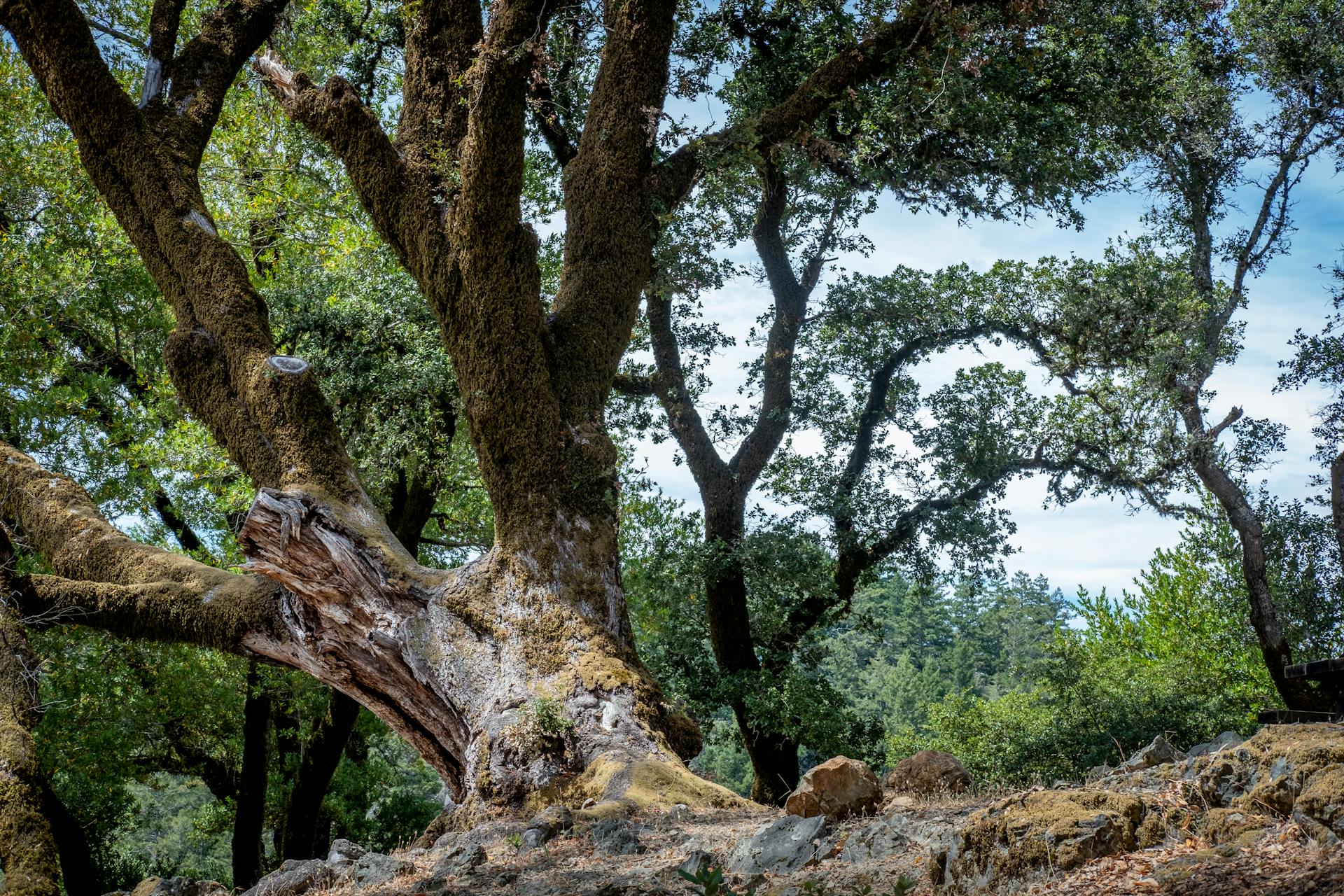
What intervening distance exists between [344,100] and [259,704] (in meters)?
9.92

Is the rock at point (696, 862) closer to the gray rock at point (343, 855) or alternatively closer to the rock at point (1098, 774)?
the rock at point (1098, 774)

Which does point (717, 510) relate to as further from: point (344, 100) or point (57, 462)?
point (57, 462)

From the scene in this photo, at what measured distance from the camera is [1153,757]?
5801 millimetres

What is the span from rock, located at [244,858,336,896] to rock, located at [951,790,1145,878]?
402cm

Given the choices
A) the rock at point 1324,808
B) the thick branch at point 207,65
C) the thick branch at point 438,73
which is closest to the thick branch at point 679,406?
the thick branch at point 438,73

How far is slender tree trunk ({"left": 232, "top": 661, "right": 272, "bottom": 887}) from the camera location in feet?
49.2

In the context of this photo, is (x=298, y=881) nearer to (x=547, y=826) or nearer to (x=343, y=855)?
(x=343, y=855)

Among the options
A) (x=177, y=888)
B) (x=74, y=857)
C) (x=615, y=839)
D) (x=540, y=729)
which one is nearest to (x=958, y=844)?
(x=615, y=839)

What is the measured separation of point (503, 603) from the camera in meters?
8.46

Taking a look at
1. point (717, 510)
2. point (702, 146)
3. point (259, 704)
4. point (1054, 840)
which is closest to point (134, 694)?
point (259, 704)

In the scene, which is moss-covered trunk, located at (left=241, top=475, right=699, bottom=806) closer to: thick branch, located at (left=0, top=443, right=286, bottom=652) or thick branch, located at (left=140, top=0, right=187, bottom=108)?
thick branch, located at (left=0, top=443, right=286, bottom=652)

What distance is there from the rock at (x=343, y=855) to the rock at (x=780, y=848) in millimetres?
2727

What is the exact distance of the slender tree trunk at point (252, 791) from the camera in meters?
15.0

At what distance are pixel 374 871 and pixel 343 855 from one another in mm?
793
